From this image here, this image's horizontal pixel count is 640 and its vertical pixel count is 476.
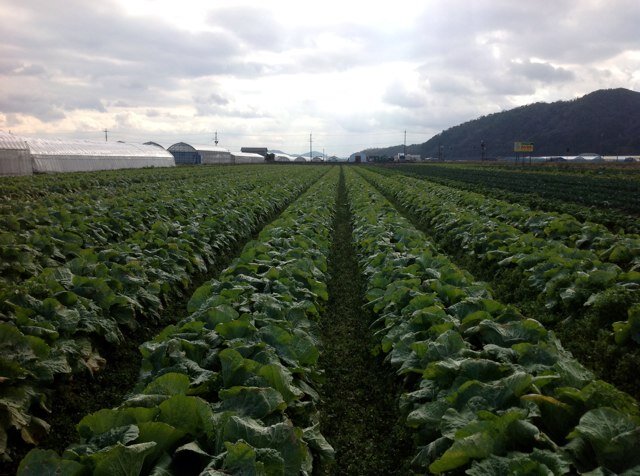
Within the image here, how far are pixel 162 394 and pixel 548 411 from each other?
9.76 feet

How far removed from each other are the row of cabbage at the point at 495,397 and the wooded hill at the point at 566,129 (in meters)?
121

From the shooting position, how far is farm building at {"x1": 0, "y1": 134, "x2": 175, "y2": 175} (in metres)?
29.4

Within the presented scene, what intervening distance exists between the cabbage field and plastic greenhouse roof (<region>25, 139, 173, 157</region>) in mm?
27461

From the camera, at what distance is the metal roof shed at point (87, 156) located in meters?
34.2

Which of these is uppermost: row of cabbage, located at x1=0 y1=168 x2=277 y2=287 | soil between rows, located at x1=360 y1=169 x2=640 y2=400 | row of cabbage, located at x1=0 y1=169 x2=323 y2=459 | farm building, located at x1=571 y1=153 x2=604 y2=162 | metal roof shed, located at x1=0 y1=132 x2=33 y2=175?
farm building, located at x1=571 y1=153 x2=604 y2=162

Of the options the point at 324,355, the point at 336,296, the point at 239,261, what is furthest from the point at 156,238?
the point at 324,355

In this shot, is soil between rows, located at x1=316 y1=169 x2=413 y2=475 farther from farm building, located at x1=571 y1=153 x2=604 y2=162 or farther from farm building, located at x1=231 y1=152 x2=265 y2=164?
farm building, located at x1=571 y1=153 x2=604 y2=162

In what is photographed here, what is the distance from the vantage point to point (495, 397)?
12.4 ft

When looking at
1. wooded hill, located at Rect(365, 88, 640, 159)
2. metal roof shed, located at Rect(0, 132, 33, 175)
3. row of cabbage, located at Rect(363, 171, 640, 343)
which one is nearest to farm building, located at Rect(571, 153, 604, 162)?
wooded hill, located at Rect(365, 88, 640, 159)

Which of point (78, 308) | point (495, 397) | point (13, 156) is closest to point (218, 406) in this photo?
point (495, 397)

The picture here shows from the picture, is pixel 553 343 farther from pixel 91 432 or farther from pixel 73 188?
pixel 73 188

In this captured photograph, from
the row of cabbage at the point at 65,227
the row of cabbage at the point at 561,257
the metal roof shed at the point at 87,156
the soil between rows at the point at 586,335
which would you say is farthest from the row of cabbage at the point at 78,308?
the metal roof shed at the point at 87,156

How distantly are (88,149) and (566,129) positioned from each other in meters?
131

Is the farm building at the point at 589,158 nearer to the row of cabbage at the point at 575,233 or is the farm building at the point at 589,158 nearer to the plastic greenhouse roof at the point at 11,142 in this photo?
the row of cabbage at the point at 575,233
